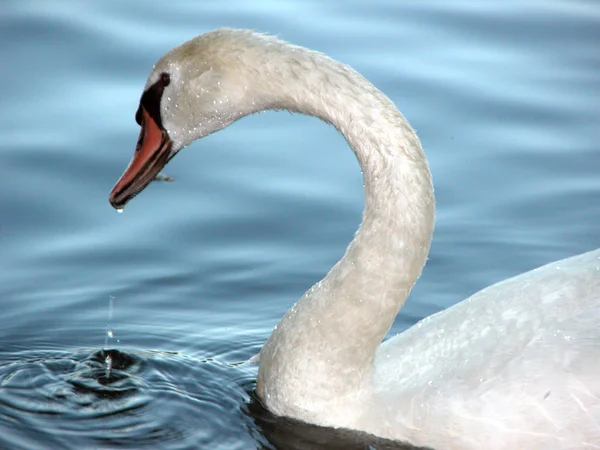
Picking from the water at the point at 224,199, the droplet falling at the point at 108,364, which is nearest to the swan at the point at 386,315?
the water at the point at 224,199

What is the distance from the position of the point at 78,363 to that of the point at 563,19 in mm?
6298

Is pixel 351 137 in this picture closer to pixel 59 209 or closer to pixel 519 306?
pixel 519 306

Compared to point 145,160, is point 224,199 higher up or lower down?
higher up

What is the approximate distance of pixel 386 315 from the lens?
215 inches

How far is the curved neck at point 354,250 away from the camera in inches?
201

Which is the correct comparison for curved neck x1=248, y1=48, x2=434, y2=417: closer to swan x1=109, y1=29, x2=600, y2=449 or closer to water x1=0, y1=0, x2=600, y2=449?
swan x1=109, y1=29, x2=600, y2=449

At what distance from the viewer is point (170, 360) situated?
6.21 metres

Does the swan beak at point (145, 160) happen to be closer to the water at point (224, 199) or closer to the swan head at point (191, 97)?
the swan head at point (191, 97)

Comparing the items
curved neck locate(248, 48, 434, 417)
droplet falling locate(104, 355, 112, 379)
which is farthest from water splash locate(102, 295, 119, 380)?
curved neck locate(248, 48, 434, 417)

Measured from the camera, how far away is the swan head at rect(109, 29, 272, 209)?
5242 millimetres

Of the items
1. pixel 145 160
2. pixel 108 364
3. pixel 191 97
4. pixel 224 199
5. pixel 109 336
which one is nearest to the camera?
pixel 191 97

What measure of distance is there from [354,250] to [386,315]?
32cm

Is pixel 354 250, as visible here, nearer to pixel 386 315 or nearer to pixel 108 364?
pixel 386 315

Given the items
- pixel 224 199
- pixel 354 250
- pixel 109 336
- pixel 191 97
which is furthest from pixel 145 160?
pixel 224 199
